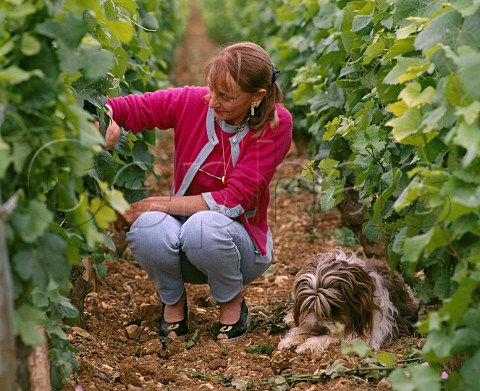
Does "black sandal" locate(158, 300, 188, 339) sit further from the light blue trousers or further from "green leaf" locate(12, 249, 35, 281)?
"green leaf" locate(12, 249, 35, 281)

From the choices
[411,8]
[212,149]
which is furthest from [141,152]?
[411,8]

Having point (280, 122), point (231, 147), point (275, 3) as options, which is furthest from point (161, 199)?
point (275, 3)

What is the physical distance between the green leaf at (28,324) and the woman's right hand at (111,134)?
141 cm

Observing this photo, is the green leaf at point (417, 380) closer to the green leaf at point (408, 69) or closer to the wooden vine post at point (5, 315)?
the green leaf at point (408, 69)

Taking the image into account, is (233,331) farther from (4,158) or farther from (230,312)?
(4,158)

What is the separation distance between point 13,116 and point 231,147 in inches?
71.8

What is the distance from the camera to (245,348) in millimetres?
4102

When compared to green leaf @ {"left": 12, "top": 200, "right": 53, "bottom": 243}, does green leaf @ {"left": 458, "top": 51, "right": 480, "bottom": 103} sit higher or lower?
higher

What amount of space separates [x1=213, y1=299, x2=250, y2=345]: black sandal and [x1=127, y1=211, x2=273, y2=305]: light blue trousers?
0.14 m

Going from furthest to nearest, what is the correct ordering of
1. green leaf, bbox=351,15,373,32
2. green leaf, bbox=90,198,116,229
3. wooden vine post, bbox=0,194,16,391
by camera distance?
green leaf, bbox=351,15,373,32 → green leaf, bbox=90,198,116,229 → wooden vine post, bbox=0,194,16,391

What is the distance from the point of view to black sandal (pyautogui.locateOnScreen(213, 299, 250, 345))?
4.16 meters

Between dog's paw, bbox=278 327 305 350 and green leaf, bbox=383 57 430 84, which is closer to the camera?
green leaf, bbox=383 57 430 84

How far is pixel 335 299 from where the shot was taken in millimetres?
3949

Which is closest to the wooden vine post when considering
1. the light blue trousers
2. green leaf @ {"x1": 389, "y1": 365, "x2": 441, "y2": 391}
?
green leaf @ {"x1": 389, "y1": 365, "x2": 441, "y2": 391}
